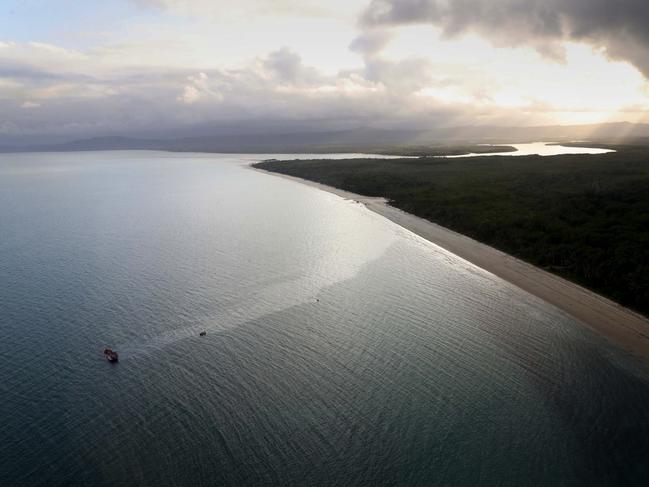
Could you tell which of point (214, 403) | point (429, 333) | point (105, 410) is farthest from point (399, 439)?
point (105, 410)

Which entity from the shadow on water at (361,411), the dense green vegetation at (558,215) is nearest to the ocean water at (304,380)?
the shadow on water at (361,411)

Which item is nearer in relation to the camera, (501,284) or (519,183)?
(501,284)

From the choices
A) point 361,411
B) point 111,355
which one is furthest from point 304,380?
point 111,355

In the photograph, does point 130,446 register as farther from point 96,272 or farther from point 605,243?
point 605,243

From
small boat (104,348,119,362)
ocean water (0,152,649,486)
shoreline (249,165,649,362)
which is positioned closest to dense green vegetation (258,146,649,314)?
shoreline (249,165,649,362)

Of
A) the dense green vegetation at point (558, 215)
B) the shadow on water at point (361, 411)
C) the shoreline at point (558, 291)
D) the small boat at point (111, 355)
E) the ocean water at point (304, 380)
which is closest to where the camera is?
the shadow on water at point (361, 411)

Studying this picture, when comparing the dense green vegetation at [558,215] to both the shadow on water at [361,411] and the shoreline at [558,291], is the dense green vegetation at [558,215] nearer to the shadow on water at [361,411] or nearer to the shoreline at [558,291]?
the shoreline at [558,291]

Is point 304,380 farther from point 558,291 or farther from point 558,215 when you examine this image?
point 558,215
